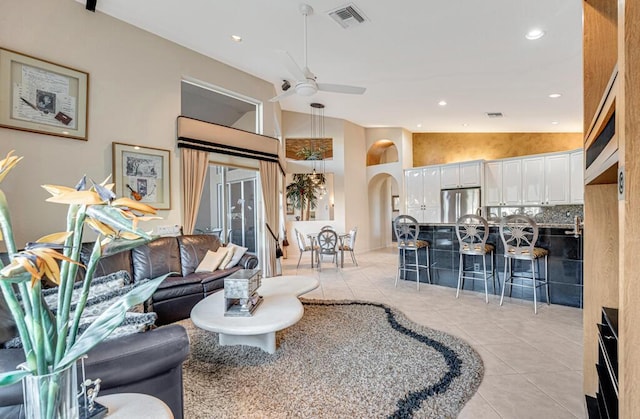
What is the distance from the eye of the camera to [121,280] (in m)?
1.95

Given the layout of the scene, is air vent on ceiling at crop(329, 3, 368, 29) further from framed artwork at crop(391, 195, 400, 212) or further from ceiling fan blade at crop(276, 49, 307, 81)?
framed artwork at crop(391, 195, 400, 212)

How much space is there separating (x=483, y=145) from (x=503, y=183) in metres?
1.78

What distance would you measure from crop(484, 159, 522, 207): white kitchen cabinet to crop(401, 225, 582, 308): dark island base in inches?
122

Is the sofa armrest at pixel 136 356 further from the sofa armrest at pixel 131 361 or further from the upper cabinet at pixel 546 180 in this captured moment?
the upper cabinet at pixel 546 180

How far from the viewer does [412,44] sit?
13.4ft

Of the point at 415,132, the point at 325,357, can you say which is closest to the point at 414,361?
the point at 325,357

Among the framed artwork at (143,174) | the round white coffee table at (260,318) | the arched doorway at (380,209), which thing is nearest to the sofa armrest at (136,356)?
the round white coffee table at (260,318)

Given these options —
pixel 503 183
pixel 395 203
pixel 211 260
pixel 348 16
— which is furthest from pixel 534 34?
pixel 395 203

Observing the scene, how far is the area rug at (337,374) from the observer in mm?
1885

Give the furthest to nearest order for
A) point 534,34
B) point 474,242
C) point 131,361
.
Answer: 1. point 474,242
2. point 534,34
3. point 131,361

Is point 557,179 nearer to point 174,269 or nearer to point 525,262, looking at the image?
point 525,262

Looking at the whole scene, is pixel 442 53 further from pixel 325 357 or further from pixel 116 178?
pixel 116 178

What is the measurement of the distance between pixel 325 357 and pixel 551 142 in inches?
335

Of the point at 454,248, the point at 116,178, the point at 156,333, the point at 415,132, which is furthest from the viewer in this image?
the point at 415,132
